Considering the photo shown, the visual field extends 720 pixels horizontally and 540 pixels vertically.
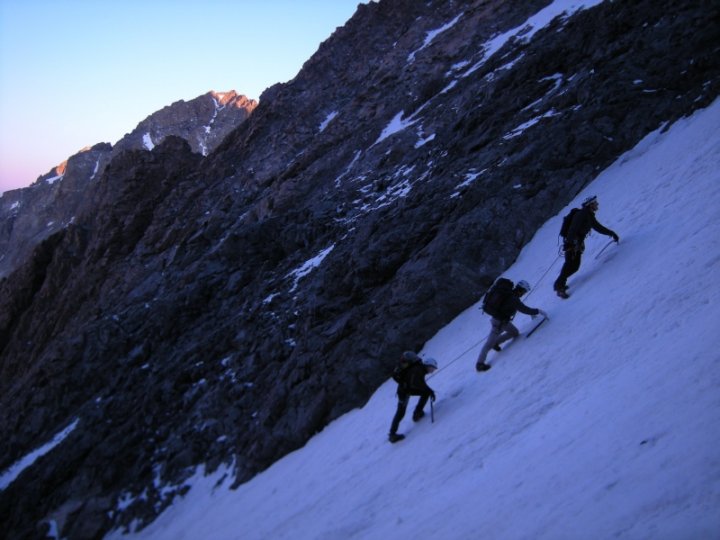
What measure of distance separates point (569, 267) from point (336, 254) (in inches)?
438

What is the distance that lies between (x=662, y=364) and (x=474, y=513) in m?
2.22

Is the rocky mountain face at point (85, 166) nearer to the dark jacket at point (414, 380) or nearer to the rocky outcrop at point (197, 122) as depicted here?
the rocky outcrop at point (197, 122)

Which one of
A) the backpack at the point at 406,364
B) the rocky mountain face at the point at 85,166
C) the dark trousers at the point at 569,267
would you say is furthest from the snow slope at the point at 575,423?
the rocky mountain face at the point at 85,166

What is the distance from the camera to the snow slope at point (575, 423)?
3.34 meters

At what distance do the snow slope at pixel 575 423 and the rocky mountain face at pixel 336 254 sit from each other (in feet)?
4.79

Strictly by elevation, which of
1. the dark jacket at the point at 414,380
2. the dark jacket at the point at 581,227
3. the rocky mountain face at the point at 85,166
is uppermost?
the rocky mountain face at the point at 85,166

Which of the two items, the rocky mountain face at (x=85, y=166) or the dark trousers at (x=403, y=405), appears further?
the rocky mountain face at (x=85, y=166)

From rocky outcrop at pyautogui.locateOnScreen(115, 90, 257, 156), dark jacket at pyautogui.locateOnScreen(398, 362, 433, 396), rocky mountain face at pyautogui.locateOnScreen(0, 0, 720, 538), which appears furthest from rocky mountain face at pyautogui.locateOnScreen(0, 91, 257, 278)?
dark jacket at pyautogui.locateOnScreen(398, 362, 433, 396)

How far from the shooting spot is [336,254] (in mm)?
18844

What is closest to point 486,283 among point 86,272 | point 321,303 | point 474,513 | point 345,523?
point 321,303

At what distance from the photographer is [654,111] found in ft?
47.2

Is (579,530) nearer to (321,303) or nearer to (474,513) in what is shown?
(474,513)

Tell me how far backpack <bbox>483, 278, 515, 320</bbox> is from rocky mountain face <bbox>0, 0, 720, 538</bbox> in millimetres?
3417

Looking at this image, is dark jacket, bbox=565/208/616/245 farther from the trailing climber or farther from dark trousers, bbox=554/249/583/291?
the trailing climber
